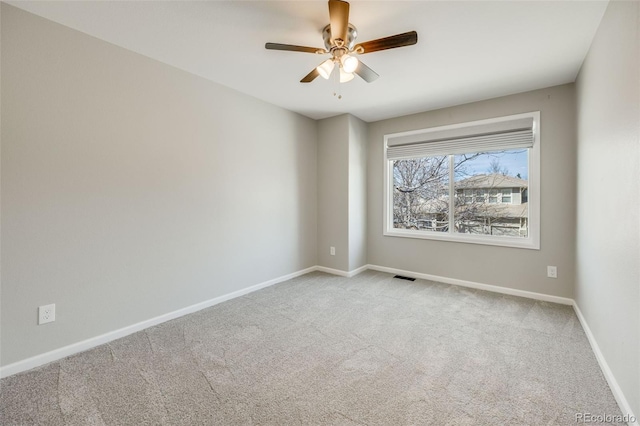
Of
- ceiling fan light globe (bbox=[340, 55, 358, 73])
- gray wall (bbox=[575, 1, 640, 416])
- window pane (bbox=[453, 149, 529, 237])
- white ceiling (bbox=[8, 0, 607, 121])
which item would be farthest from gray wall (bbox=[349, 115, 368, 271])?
gray wall (bbox=[575, 1, 640, 416])

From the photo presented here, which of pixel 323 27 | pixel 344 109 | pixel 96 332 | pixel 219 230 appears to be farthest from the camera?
pixel 344 109

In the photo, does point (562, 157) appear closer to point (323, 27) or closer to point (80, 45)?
point (323, 27)

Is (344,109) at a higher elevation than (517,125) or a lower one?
higher

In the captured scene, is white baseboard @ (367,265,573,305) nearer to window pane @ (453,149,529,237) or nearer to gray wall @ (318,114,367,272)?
gray wall @ (318,114,367,272)

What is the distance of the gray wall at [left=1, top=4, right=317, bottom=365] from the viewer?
6.01 feet

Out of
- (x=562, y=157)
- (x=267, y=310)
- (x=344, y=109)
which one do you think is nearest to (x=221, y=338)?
(x=267, y=310)

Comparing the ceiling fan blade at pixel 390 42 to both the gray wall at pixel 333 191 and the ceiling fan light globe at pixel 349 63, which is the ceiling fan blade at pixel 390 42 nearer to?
the ceiling fan light globe at pixel 349 63

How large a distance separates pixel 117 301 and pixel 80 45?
2006mm

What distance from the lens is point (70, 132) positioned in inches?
79.7

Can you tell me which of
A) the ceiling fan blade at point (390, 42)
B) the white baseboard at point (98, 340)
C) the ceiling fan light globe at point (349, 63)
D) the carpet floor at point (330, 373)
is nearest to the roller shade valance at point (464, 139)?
the carpet floor at point (330, 373)

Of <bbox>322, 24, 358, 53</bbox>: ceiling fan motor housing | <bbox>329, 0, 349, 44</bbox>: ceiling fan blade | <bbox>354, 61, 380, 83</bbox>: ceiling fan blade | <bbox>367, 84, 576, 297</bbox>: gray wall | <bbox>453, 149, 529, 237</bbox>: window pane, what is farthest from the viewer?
<bbox>453, 149, 529, 237</bbox>: window pane

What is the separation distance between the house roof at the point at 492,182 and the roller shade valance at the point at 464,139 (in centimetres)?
36

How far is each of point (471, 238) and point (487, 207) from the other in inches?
17.7

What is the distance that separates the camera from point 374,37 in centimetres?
213
